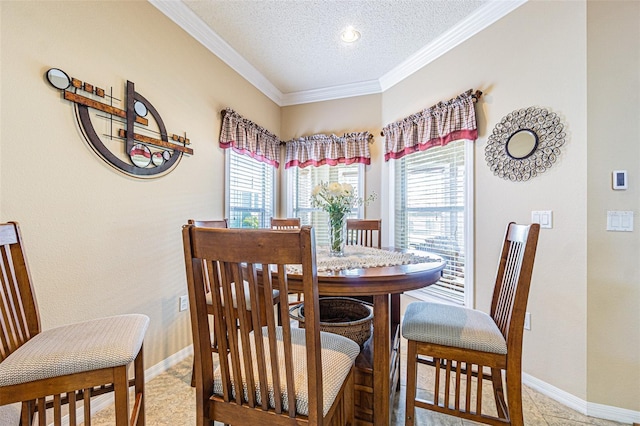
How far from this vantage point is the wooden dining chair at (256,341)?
0.80m

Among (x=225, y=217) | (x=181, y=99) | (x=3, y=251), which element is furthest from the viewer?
(x=225, y=217)

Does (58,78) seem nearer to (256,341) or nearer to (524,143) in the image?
(256,341)

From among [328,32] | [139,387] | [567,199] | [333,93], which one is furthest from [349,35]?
[139,387]

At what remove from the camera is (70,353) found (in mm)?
991

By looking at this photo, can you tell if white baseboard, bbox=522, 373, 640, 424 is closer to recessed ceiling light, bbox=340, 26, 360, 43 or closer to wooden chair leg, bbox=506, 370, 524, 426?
wooden chair leg, bbox=506, 370, 524, 426

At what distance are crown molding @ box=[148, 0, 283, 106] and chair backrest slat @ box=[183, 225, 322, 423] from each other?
6.87ft

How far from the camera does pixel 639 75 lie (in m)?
1.56

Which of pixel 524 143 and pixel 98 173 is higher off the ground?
pixel 524 143

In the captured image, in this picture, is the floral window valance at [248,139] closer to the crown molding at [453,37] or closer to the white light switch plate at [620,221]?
the crown molding at [453,37]

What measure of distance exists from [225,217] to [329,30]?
194 cm

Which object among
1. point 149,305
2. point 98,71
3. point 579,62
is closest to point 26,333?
point 149,305

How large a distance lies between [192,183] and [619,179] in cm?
286

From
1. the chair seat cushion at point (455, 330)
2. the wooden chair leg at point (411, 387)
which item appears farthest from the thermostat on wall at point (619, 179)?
the wooden chair leg at point (411, 387)

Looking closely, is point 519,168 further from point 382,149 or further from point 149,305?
point 149,305
